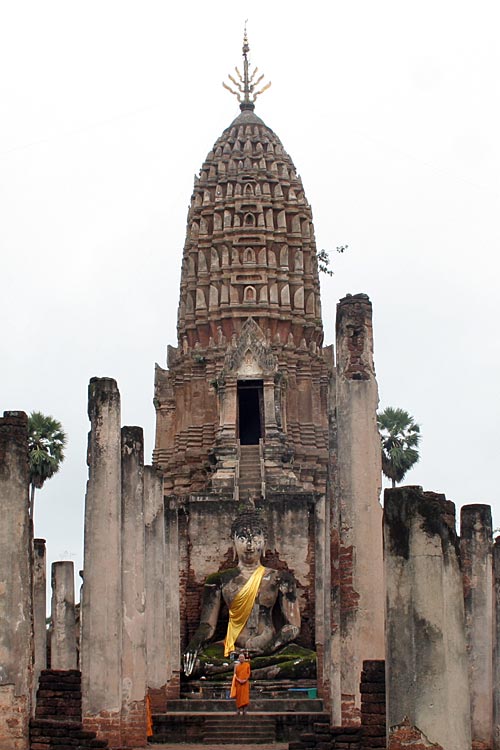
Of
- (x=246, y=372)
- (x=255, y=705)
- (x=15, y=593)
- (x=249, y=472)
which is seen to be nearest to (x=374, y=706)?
(x=15, y=593)

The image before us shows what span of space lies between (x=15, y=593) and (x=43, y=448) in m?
25.1

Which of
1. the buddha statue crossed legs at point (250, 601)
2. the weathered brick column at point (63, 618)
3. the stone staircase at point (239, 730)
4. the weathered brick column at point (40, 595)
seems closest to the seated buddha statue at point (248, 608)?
the buddha statue crossed legs at point (250, 601)

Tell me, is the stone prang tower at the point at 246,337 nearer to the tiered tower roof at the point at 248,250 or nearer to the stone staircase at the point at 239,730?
the tiered tower roof at the point at 248,250

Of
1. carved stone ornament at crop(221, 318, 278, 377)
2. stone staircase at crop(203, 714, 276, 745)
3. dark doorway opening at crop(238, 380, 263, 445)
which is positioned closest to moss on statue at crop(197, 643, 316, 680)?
stone staircase at crop(203, 714, 276, 745)

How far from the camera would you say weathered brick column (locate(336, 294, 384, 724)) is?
14273 millimetres

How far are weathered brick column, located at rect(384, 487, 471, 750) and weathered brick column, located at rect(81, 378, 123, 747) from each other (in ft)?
18.9

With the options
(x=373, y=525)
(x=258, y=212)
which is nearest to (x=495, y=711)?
(x=373, y=525)

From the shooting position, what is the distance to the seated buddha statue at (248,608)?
2866 cm

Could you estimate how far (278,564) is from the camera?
3184 cm

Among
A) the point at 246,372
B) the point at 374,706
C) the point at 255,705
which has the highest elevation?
the point at 246,372

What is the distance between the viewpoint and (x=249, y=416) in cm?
3988

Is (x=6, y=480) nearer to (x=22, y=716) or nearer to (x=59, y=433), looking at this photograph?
(x=22, y=716)

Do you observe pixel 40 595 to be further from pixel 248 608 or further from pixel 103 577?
pixel 103 577

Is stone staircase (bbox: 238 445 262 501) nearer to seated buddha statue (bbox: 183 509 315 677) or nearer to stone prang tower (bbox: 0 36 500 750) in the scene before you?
stone prang tower (bbox: 0 36 500 750)
